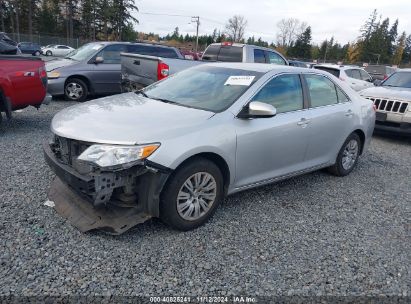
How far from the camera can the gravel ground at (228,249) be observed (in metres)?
2.66

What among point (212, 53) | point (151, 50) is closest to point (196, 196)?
point (151, 50)

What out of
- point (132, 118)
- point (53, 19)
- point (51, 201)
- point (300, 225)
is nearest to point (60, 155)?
point (51, 201)

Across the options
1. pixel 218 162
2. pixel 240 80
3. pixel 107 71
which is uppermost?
pixel 240 80

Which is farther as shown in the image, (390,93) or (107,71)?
(107,71)

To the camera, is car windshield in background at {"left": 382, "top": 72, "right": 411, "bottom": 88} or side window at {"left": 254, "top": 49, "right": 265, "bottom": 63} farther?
side window at {"left": 254, "top": 49, "right": 265, "bottom": 63}

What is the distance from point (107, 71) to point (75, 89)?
38.5 inches

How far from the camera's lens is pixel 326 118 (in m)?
4.62

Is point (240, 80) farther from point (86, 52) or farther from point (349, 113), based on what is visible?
point (86, 52)

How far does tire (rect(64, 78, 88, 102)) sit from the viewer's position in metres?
9.23

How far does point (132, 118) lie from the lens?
3.34 metres

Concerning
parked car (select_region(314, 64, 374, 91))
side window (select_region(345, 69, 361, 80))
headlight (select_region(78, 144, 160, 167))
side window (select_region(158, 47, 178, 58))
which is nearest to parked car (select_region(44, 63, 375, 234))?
headlight (select_region(78, 144, 160, 167))

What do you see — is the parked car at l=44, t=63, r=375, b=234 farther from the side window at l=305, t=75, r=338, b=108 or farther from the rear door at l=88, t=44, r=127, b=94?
the rear door at l=88, t=44, r=127, b=94

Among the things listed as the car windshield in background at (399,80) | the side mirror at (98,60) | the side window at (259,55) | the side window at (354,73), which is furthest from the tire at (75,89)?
the side window at (354,73)

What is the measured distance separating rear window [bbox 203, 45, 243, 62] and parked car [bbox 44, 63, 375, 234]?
5658mm
